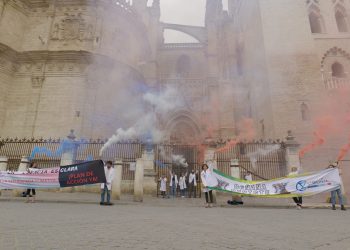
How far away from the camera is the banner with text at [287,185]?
8.36 m

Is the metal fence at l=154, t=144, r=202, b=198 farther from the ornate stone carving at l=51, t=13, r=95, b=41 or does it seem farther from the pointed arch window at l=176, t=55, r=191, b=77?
the pointed arch window at l=176, t=55, r=191, b=77

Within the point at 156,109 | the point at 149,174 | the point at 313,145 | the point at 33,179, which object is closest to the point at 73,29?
the point at 156,109

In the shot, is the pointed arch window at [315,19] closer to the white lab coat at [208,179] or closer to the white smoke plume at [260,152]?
the white smoke plume at [260,152]

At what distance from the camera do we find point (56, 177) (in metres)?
9.02

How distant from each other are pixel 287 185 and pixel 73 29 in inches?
731

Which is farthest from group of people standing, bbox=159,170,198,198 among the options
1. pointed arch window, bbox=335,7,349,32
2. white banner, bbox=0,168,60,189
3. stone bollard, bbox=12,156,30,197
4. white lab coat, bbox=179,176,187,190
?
pointed arch window, bbox=335,7,349,32

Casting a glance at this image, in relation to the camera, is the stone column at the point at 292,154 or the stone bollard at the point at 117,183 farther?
the stone column at the point at 292,154

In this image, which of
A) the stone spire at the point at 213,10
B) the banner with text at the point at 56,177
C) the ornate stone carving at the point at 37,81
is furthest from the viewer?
the stone spire at the point at 213,10

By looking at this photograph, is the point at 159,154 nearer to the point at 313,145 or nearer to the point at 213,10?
the point at 313,145

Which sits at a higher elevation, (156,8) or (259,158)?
(156,8)

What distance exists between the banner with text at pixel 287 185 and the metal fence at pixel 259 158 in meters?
→ 2.71

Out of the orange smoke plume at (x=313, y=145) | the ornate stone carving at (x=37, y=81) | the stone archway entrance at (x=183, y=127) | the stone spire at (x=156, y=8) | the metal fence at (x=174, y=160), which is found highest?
the stone spire at (x=156, y=8)

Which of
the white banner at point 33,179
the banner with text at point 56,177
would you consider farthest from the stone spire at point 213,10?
the white banner at point 33,179

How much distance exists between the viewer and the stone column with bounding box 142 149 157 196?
35.4 ft
